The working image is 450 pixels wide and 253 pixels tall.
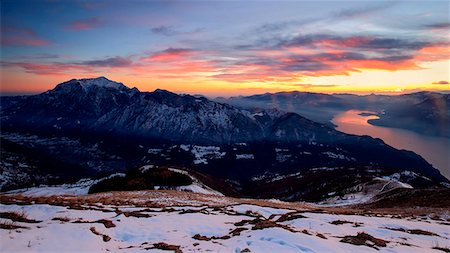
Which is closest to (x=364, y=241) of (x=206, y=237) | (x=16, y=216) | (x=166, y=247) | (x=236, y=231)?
(x=236, y=231)

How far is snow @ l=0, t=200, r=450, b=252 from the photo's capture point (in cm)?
1661

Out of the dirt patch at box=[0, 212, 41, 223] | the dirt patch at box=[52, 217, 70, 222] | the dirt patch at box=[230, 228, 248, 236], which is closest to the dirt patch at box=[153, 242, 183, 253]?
the dirt patch at box=[230, 228, 248, 236]

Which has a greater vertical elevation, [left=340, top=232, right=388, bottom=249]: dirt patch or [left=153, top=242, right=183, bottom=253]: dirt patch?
[left=153, top=242, right=183, bottom=253]: dirt patch

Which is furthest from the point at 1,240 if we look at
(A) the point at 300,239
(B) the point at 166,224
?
(A) the point at 300,239

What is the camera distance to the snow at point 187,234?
54.5 feet

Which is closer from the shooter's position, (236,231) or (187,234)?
(187,234)

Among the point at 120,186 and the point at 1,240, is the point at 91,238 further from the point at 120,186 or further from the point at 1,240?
the point at 120,186

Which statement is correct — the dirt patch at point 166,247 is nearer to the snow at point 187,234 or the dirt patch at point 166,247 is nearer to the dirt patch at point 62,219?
the snow at point 187,234

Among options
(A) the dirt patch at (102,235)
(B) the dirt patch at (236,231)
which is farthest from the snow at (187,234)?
(B) the dirt patch at (236,231)

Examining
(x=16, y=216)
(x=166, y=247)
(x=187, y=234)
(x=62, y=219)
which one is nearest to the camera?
(x=166, y=247)

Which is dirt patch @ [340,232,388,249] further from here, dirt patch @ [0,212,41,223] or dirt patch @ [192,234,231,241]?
dirt patch @ [0,212,41,223]

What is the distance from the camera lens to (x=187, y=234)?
20750 millimetres

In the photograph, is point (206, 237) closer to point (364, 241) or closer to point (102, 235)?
point (102, 235)

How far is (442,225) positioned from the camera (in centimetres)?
2712
